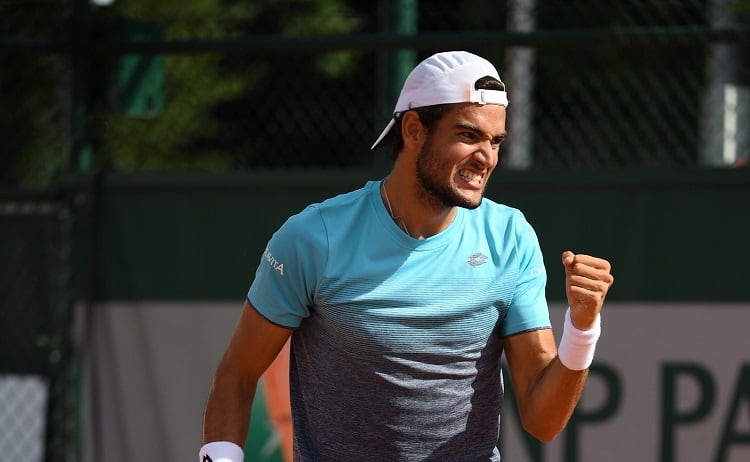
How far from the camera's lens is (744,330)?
4.89m

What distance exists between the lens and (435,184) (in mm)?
3225

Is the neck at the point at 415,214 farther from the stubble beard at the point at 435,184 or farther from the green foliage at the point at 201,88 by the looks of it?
the green foliage at the point at 201,88

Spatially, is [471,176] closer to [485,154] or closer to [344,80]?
[485,154]

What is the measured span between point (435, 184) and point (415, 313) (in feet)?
1.11

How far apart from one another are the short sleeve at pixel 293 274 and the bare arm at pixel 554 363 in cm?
55

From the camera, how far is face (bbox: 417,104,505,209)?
10.4ft

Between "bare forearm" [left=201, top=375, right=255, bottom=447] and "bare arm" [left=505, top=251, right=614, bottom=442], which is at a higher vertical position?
"bare arm" [left=505, top=251, right=614, bottom=442]

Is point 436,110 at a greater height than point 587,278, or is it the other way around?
point 436,110

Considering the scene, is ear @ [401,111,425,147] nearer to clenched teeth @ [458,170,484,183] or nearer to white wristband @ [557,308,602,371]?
clenched teeth @ [458,170,484,183]

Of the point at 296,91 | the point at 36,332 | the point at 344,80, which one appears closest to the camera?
the point at 36,332

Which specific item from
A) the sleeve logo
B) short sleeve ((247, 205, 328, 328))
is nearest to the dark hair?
short sleeve ((247, 205, 328, 328))

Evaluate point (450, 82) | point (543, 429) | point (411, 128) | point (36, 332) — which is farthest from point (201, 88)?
point (543, 429)

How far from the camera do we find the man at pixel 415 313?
3213mm

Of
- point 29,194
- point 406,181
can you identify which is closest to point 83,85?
point 29,194
